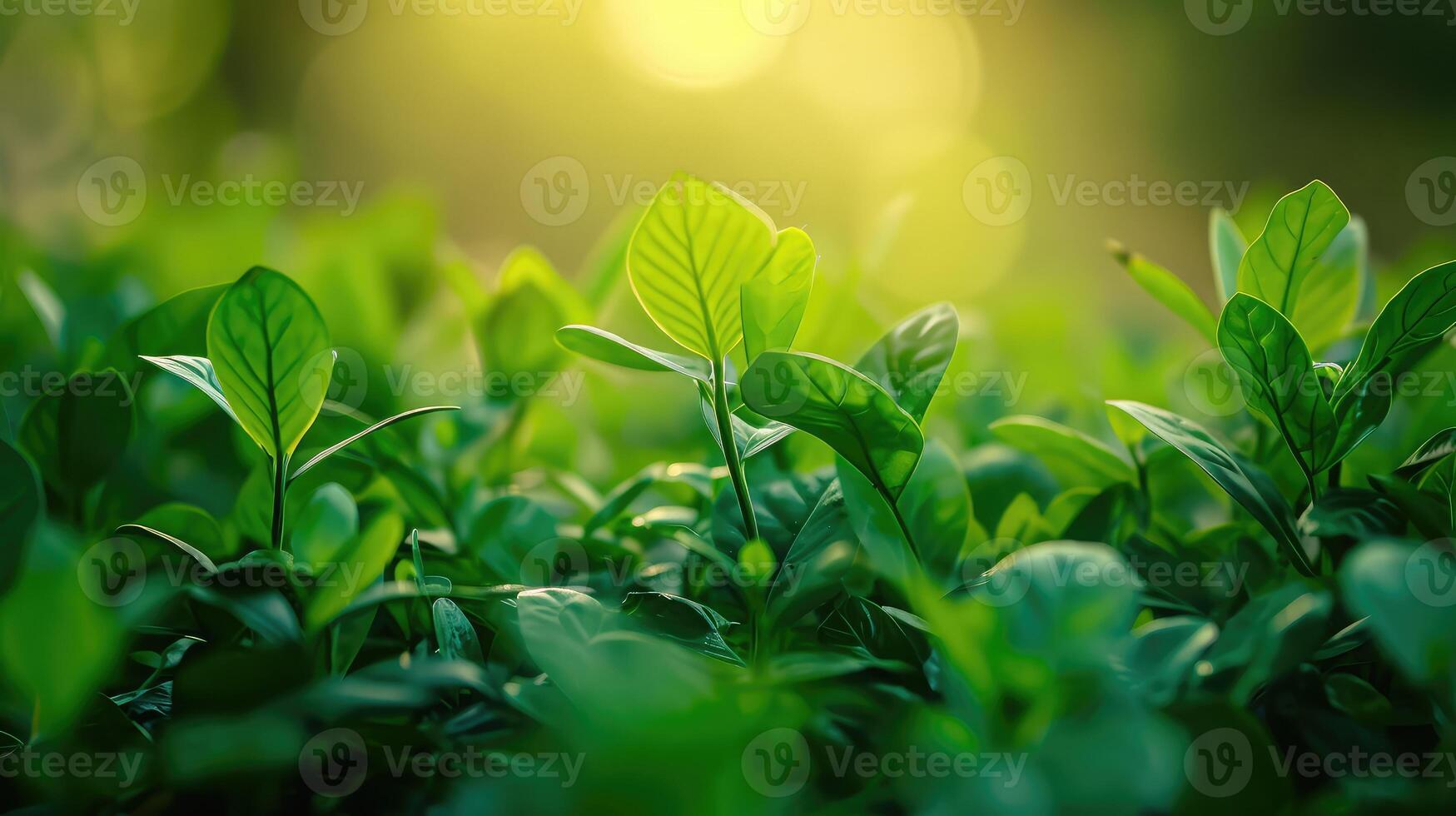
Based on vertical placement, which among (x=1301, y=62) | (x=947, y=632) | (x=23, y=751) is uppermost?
(x=1301, y=62)

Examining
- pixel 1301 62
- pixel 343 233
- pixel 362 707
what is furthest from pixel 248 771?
pixel 1301 62

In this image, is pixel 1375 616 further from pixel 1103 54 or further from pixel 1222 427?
pixel 1103 54

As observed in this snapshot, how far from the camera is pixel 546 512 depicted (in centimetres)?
38

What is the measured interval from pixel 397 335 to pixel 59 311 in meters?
0.20

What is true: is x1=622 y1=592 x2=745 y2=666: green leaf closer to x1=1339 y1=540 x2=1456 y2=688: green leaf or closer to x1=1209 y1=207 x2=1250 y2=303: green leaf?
x1=1339 y1=540 x2=1456 y2=688: green leaf

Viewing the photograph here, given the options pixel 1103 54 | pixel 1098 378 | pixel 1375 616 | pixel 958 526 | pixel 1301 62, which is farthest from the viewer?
pixel 1103 54

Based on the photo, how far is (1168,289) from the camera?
15.6 inches

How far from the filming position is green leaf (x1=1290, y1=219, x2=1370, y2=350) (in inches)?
15.3

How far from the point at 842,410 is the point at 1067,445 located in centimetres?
14

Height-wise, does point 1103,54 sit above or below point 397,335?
above

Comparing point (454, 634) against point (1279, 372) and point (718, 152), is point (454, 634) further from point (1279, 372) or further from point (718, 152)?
point (718, 152)

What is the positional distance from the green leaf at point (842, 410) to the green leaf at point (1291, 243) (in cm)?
17

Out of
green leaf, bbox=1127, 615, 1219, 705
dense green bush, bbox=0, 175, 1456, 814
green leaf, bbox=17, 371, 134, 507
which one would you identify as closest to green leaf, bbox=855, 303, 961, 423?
dense green bush, bbox=0, 175, 1456, 814

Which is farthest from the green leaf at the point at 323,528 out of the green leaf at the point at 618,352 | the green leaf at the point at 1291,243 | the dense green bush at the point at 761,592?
the green leaf at the point at 1291,243
